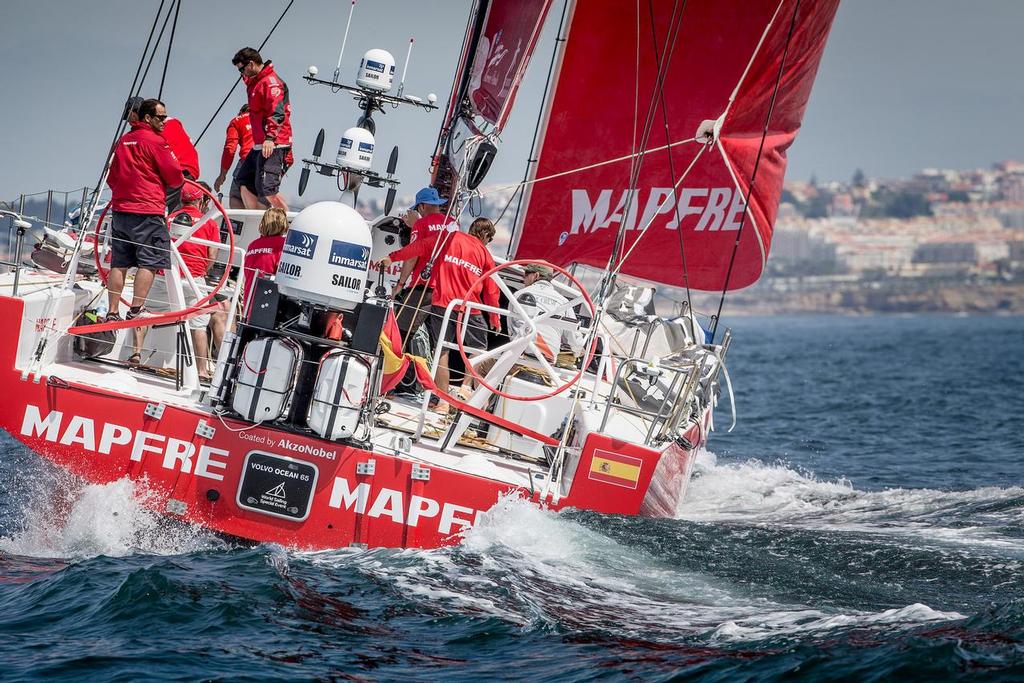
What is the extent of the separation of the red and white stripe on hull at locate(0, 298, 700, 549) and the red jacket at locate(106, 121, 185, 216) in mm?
849

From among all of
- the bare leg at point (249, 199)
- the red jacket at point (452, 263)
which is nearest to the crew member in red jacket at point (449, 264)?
the red jacket at point (452, 263)

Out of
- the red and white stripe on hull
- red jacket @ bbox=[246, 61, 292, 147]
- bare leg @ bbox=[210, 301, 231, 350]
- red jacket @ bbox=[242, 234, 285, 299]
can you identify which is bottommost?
the red and white stripe on hull

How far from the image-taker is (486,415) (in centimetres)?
657

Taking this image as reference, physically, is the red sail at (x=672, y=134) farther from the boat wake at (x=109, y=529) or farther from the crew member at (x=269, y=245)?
the boat wake at (x=109, y=529)

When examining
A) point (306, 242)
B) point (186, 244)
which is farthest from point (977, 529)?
point (186, 244)

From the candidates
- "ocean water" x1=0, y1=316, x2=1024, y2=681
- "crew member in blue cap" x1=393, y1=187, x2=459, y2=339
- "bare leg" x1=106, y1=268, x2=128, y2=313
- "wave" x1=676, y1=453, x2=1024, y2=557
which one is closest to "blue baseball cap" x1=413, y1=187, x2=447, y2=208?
"crew member in blue cap" x1=393, y1=187, x2=459, y2=339

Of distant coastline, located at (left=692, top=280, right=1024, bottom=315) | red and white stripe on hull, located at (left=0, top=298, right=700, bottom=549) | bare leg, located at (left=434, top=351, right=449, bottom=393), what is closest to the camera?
red and white stripe on hull, located at (left=0, top=298, right=700, bottom=549)

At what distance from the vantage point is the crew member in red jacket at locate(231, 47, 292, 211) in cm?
927

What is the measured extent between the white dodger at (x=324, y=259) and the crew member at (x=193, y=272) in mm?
936

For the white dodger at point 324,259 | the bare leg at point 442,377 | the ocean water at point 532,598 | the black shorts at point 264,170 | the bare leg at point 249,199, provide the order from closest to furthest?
the ocean water at point 532,598 < the white dodger at point 324,259 < the bare leg at point 442,377 < the black shorts at point 264,170 < the bare leg at point 249,199

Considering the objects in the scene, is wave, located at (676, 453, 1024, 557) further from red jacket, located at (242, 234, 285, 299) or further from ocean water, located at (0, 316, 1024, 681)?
red jacket, located at (242, 234, 285, 299)

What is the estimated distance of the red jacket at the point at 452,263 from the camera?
7.36 meters

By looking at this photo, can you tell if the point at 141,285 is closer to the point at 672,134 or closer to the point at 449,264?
the point at 449,264

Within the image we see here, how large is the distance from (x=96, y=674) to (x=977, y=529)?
17.9 feet
